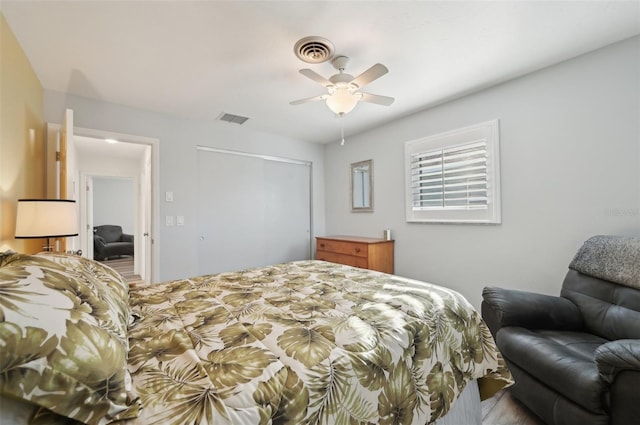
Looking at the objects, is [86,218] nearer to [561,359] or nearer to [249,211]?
[249,211]

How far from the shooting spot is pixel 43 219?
178 centimetres

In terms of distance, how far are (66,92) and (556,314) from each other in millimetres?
4410

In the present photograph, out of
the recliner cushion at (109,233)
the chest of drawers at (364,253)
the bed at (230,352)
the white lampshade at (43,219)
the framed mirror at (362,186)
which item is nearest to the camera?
the bed at (230,352)

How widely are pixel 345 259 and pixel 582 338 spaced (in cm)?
232

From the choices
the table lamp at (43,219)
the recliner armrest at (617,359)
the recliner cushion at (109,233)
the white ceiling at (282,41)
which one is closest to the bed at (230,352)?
the recliner armrest at (617,359)

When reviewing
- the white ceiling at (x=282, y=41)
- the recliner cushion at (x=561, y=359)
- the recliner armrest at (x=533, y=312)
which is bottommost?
the recliner cushion at (x=561, y=359)

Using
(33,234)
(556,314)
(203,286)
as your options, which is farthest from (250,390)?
(556,314)

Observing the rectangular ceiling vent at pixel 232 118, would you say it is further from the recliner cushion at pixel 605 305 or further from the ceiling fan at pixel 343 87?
the recliner cushion at pixel 605 305

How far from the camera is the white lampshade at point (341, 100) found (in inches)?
80.5

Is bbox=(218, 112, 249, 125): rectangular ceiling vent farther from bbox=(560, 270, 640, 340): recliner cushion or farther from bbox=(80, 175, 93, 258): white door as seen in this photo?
bbox=(80, 175, 93, 258): white door

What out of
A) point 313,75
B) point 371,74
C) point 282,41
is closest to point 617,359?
point 371,74

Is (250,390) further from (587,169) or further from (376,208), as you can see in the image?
(376,208)

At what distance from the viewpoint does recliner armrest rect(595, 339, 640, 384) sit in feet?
3.82

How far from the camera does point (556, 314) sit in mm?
1818
